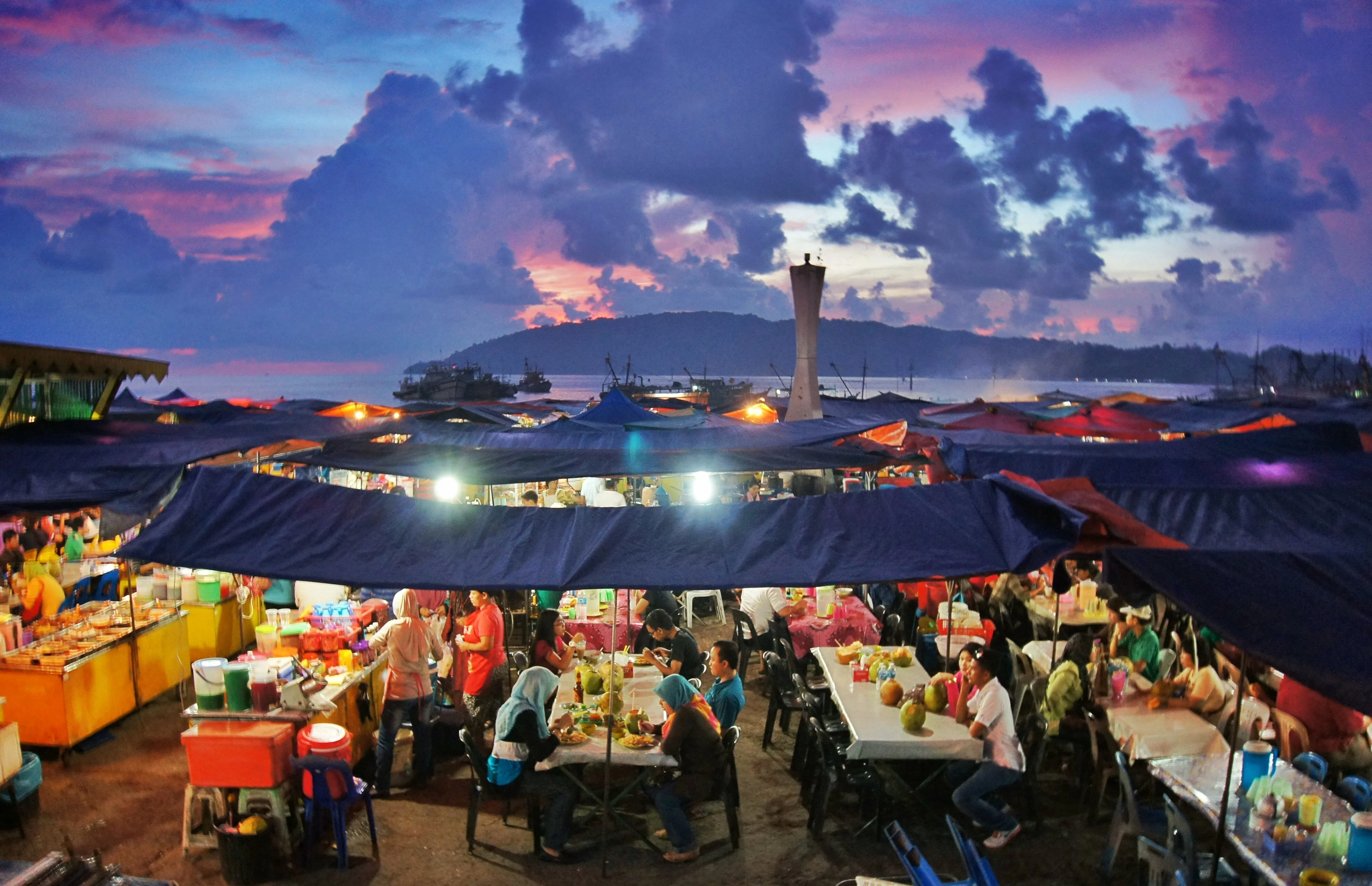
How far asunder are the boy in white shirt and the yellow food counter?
7417mm

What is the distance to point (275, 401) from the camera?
2572 cm

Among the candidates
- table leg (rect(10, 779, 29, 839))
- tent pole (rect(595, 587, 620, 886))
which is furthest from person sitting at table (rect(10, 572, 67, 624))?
tent pole (rect(595, 587, 620, 886))

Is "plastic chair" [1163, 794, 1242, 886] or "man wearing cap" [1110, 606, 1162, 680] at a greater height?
"man wearing cap" [1110, 606, 1162, 680]

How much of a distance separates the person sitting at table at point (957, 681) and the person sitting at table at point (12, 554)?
442 inches

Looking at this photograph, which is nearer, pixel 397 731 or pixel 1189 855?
pixel 1189 855

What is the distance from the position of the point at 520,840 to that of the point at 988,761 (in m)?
3.45

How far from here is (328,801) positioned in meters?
5.87

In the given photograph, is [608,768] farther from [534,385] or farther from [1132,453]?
[534,385]

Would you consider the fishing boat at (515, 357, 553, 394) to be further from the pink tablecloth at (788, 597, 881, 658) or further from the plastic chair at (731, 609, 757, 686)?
the pink tablecloth at (788, 597, 881, 658)

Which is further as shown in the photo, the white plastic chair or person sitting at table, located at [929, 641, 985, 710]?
the white plastic chair

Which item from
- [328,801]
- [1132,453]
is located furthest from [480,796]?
[1132,453]

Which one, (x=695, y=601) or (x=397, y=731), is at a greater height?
(x=397, y=731)

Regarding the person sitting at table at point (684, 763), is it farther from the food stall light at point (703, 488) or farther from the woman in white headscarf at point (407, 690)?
the food stall light at point (703, 488)

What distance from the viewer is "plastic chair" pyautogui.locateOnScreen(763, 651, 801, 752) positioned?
7.99 metres
